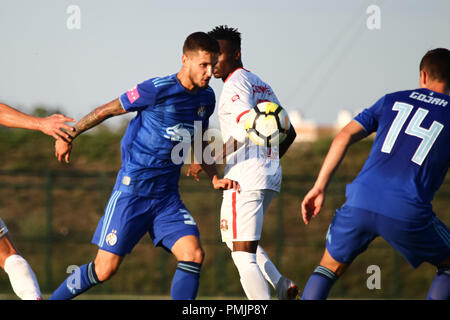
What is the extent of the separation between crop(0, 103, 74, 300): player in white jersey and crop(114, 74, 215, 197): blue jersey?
2.01 ft

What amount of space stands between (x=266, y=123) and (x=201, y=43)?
84cm

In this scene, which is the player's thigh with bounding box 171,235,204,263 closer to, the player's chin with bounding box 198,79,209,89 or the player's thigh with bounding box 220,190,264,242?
the player's thigh with bounding box 220,190,264,242

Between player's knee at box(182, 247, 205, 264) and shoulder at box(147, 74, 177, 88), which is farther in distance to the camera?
shoulder at box(147, 74, 177, 88)

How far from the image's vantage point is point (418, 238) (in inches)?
163

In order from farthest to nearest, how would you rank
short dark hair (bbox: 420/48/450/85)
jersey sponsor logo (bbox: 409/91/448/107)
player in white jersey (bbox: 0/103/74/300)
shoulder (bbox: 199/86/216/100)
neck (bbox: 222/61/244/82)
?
1. neck (bbox: 222/61/244/82)
2. shoulder (bbox: 199/86/216/100)
3. player in white jersey (bbox: 0/103/74/300)
4. short dark hair (bbox: 420/48/450/85)
5. jersey sponsor logo (bbox: 409/91/448/107)

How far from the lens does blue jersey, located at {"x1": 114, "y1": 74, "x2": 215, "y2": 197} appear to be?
200 inches

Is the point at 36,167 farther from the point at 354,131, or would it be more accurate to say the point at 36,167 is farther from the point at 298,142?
the point at 354,131

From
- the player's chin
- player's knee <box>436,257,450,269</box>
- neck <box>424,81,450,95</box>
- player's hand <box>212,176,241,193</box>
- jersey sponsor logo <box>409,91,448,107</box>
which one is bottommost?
player's knee <box>436,257,450,269</box>

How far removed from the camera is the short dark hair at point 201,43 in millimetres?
5023

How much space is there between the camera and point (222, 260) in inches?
551

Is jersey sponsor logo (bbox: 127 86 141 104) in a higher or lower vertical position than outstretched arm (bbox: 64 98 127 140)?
higher

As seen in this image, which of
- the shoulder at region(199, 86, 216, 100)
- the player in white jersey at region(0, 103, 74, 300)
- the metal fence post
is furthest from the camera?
the metal fence post

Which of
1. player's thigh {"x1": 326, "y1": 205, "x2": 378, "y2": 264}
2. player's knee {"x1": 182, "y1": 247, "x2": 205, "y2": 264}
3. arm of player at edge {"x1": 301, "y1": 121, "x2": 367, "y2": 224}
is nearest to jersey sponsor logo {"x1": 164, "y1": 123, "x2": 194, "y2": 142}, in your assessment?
player's knee {"x1": 182, "y1": 247, "x2": 205, "y2": 264}
